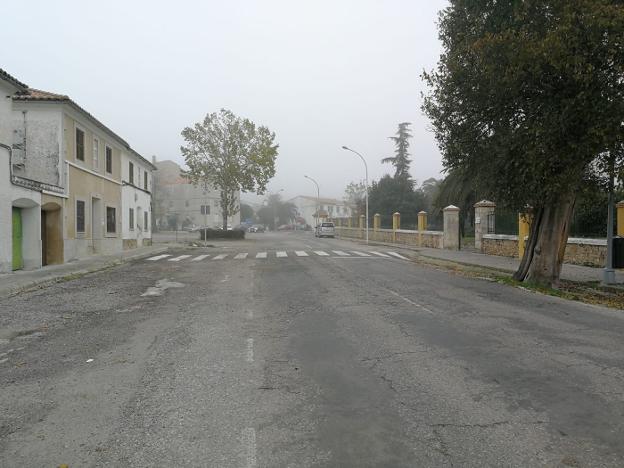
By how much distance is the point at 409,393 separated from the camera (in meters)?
4.66

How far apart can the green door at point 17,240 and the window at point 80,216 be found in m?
4.52

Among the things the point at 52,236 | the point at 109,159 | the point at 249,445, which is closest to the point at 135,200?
the point at 109,159

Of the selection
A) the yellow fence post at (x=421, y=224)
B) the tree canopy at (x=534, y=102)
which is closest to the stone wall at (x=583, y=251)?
the tree canopy at (x=534, y=102)

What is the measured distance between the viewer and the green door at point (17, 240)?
16375 mm

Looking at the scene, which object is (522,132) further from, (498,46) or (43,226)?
(43,226)

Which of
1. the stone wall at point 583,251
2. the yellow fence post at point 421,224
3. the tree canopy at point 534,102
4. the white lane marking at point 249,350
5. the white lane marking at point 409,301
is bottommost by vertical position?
the white lane marking at point 249,350

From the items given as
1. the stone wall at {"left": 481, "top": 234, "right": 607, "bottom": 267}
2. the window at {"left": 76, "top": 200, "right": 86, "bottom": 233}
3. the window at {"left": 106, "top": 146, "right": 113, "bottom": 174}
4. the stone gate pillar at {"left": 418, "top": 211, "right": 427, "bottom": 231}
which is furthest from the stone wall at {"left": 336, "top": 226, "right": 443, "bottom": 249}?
the window at {"left": 76, "top": 200, "right": 86, "bottom": 233}

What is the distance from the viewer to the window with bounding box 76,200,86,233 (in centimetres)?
2142

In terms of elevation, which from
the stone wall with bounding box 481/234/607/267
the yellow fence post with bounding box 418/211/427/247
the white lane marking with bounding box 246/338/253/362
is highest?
the yellow fence post with bounding box 418/211/427/247

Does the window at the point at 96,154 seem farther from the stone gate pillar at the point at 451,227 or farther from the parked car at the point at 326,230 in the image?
the parked car at the point at 326,230

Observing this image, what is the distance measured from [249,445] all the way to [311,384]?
1.42m

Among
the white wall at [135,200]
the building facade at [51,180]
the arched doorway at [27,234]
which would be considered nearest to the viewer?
the building facade at [51,180]

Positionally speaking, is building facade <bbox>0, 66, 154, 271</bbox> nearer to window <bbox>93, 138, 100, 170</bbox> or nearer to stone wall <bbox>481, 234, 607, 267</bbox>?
window <bbox>93, 138, 100, 170</bbox>

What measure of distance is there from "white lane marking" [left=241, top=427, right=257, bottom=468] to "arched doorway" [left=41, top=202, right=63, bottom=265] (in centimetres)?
1805
